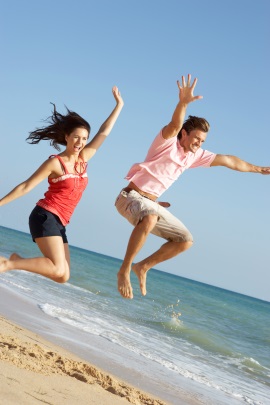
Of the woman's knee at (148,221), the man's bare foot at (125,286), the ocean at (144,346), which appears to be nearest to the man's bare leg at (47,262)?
the man's bare foot at (125,286)

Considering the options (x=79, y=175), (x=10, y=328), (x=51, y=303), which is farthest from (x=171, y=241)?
(x=51, y=303)

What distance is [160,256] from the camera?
775 cm

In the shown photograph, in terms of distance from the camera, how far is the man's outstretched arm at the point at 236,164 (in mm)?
7949

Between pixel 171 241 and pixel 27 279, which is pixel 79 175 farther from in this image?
pixel 27 279

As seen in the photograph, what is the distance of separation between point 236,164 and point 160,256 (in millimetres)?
1354

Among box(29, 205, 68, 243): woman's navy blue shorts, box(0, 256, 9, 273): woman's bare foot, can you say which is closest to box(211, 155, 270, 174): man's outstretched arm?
box(29, 205, 68, 243): woman's navy blue shorts

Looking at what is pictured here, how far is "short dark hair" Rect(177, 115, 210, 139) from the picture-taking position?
7.22 meters

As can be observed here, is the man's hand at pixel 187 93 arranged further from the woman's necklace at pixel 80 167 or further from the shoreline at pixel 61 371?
the shoreline at pixel 61 371

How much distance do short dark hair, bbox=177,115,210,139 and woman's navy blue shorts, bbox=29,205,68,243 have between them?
159cm

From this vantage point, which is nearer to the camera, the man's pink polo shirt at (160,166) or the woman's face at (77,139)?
the man's pink polo shirt at (160,166)

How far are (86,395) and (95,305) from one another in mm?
12484

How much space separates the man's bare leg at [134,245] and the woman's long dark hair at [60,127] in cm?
112

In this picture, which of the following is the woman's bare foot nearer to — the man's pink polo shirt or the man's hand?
the man's pink polo shirt

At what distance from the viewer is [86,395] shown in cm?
988
